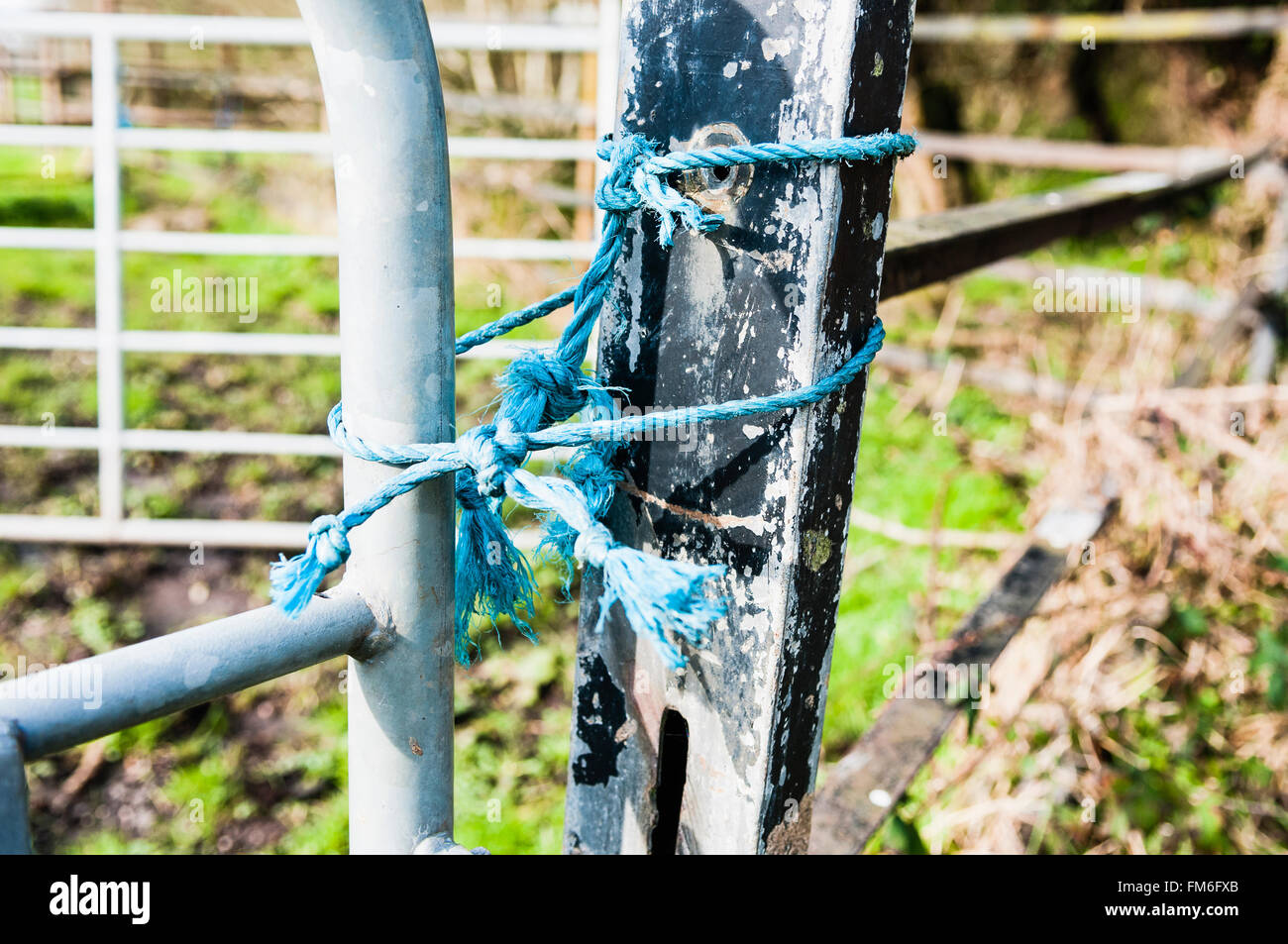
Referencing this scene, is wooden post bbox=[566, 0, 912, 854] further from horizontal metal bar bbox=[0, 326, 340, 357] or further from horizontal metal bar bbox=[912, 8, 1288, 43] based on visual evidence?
horizontal metal bar bbox=[912, 8, 1288, 43]

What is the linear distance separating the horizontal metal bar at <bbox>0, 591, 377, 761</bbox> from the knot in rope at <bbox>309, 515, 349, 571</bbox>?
44mm

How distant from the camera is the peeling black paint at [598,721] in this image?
84 centimetres

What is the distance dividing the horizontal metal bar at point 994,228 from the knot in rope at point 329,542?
1.99 ft

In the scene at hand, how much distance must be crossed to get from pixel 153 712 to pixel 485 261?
5.12 metres

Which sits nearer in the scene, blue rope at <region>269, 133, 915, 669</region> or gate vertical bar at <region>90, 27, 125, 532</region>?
blue rope at <region>269, 133, 915, 669</region>

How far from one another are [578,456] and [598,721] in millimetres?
245

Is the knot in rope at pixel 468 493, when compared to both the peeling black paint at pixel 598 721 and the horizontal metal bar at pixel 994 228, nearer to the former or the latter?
the peeling black paint at pixel 598 721

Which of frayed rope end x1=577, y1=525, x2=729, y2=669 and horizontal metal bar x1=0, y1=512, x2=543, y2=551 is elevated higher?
frayed rope end x1=577, y1=525, x2=729, y2=669

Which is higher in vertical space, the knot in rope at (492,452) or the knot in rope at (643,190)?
the knot in rope at (643,190)

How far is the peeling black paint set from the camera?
2.76ft

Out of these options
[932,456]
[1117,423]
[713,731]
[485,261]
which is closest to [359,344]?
[713,731]

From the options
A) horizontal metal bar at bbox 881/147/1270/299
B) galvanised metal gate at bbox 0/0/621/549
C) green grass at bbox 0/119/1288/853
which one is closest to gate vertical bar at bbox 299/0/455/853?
horizontal metal bar at bbox 881/147/1270/299

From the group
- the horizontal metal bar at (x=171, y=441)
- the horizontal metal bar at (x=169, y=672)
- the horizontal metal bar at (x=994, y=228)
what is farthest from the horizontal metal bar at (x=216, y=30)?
the horizontal metal bar at (x=169, y=672)
